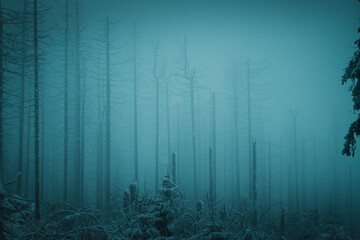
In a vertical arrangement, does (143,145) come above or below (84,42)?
below

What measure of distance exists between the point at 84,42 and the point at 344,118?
86552 mm

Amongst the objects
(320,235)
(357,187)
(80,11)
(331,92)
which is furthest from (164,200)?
(331,92)

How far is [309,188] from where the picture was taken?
138ft

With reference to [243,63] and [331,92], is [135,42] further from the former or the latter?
[331,92]

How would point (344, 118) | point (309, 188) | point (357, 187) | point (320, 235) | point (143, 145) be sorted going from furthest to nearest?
point (344, 118)
point (143, 145)
point (309, 188)
point (357, 187)
point (320, 235)

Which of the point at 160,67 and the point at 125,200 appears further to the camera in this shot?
the point at 160,67

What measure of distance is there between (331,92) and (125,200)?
139822 millimetres

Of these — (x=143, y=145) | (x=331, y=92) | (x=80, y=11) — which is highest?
(x=331, y=92)

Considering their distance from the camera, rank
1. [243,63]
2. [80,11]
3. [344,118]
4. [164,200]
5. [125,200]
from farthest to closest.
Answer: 1. [344,118]
2. [243,63]
3. [80,11]
4. [125,200]
5. [164,200]

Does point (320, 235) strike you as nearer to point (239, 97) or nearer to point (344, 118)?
point (239, 97)

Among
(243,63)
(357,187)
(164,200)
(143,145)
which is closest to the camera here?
(164,200)

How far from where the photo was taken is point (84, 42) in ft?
53.4

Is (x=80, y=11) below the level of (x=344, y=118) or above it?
above

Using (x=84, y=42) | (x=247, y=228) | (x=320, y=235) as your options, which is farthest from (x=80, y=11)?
(x=320, y=235)
